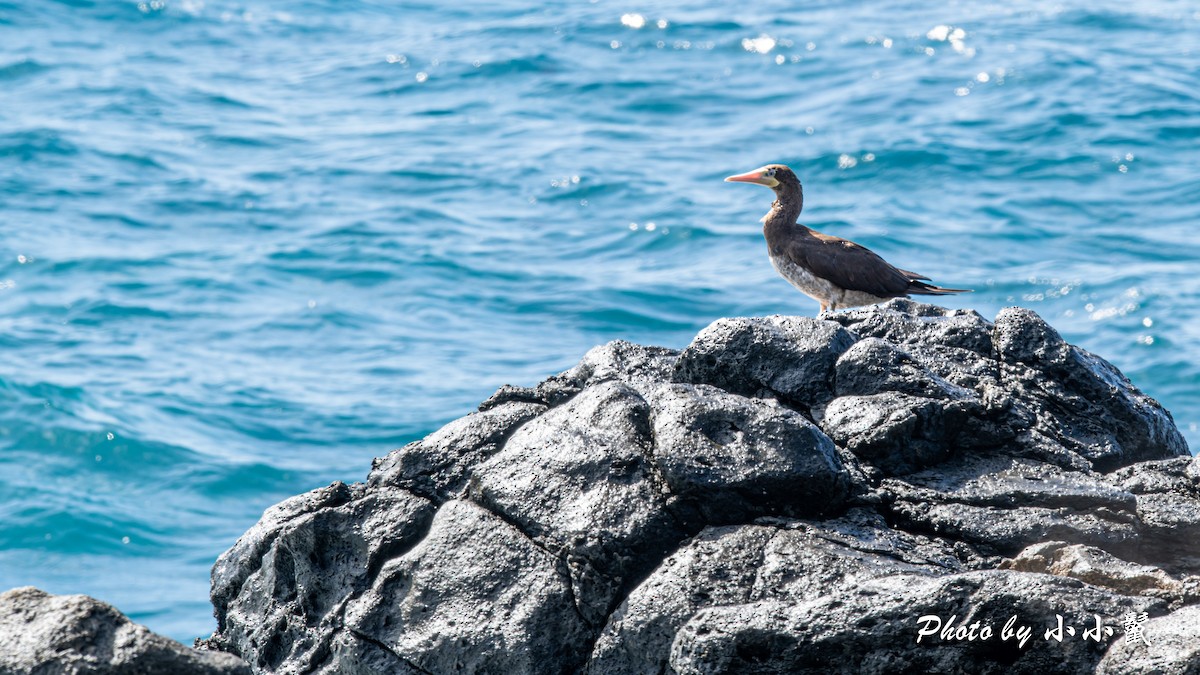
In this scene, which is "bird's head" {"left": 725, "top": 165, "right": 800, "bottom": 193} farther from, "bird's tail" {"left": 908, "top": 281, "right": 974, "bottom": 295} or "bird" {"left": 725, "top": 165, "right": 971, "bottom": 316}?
"bird's tail" {"left": 908, "top": 281, "right": 974, "bottom": 295}

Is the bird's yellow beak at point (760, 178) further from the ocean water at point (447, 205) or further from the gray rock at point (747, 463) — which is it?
the ocean water at point (447, 205)

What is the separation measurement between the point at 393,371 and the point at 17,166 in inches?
348

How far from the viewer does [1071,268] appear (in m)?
18.1

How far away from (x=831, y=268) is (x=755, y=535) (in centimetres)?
450

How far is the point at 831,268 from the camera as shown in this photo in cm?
891

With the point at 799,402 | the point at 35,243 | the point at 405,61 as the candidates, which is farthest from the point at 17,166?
the point at 799,402

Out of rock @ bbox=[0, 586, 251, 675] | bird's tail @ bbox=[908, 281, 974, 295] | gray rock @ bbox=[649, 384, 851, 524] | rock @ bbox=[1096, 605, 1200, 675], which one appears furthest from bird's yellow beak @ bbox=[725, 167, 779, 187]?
rock @ bbox=[0, 586, 251, 675]

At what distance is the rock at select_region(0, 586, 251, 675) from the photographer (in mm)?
4273

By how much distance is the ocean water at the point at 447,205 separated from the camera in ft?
49.2

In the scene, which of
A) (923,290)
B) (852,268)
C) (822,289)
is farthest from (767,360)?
(923,290)

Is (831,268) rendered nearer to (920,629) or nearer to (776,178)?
(776,178)

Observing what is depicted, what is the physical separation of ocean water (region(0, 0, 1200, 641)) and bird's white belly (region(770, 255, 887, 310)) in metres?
6.46

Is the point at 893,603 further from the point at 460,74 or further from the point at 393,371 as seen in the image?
the point at 460,74

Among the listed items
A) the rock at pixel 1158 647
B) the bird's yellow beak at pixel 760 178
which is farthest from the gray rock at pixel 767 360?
the bird's yellow beak at pixel 760 178
